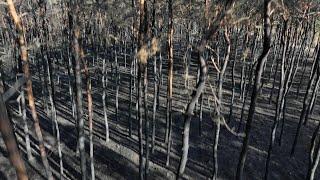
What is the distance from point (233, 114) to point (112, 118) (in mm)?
10594

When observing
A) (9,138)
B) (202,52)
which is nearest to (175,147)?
(202,52)

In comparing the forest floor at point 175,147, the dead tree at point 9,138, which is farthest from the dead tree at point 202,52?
the forest floor at point 175,147

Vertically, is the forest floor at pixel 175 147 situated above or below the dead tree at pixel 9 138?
below

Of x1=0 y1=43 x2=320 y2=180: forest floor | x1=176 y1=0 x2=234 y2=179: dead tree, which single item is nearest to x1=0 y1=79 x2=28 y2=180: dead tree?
x1=176 y1=0 x2=234 y2=179: dead tree

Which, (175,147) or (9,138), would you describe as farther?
(175,147)

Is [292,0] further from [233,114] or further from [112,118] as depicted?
[112,118]

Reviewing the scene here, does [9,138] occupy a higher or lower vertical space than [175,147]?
higher

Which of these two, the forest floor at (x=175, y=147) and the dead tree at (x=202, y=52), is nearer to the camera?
the dead tree at (x=202, y=52)

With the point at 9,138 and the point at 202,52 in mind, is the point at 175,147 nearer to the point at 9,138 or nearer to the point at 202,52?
the point at 202,52

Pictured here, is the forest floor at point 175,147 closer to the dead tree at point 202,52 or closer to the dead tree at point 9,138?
the dead tree at point 202,52

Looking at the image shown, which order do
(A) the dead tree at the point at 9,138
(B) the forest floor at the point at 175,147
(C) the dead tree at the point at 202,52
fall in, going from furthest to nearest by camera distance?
(B) the forest floor at the point at 175,147 < (C) the dead tree at the point at 202,52 < (A) the dead tree at the point at 9,138

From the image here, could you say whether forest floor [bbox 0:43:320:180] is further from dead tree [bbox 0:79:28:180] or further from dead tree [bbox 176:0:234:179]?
dead tree [bbox 0:79:28:180]

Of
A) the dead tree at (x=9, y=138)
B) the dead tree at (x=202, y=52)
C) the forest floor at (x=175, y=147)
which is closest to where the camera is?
the dead tree at (x=9, y=138)

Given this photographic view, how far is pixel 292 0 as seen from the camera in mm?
18781
